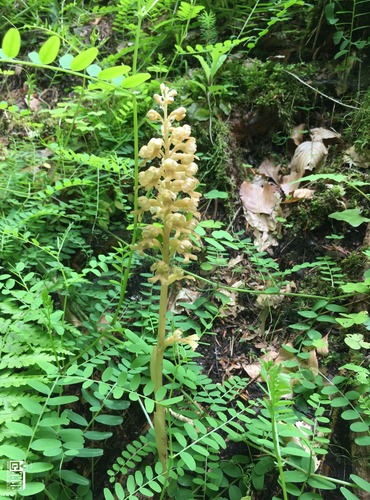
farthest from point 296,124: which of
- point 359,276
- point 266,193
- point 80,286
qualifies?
point 80,286

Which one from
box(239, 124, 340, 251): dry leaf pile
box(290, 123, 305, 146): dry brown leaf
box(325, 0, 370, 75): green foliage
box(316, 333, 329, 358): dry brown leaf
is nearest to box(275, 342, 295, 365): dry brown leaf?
box(316, 333, 329, 358): dry brown leaf

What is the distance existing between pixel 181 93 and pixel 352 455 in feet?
6.80

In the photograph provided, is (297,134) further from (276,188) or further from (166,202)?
Result: (166,202)

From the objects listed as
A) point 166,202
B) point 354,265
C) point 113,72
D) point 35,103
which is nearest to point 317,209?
point 354,265

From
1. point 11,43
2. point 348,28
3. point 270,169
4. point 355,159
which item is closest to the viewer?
point 11,43

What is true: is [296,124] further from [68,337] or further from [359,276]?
[68,337]

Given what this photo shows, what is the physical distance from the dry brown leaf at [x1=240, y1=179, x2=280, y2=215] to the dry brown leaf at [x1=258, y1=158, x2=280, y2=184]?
0.07 m

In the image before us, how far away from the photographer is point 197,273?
81.9 inches

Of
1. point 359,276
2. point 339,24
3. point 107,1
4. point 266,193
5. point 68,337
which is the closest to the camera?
point 68,337

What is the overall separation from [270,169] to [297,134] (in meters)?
0.27

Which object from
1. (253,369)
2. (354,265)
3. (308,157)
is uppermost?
(308,157)

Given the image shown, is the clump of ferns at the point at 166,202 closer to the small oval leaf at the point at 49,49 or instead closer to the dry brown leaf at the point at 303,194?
the small oval leaf at the point at 49,49

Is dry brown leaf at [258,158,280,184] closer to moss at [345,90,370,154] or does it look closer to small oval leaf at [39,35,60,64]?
moss at [345,90,370,154]

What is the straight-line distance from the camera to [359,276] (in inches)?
73.0
